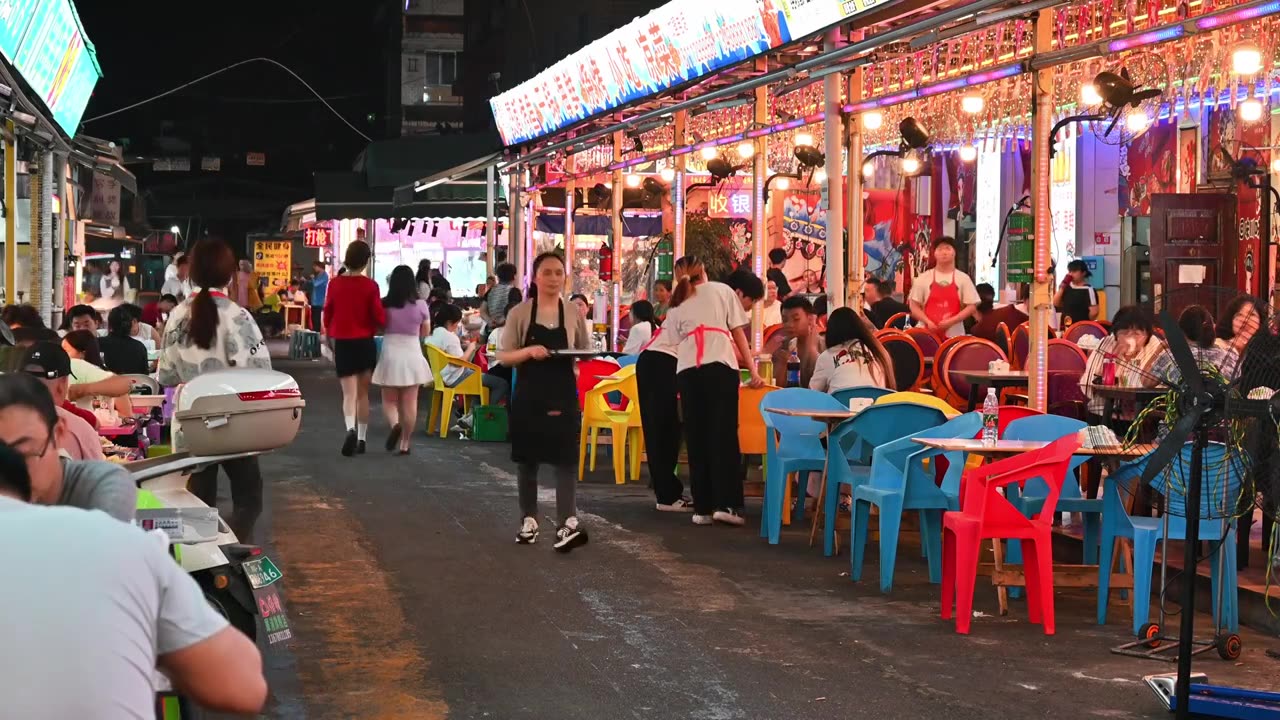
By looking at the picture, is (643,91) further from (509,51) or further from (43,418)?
(509,51)

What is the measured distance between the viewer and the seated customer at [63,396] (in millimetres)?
6031

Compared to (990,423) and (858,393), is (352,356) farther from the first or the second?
(990,423)

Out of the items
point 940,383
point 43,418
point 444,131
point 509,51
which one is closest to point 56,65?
point 940,383

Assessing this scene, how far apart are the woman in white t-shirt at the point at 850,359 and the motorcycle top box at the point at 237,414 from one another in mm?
5512

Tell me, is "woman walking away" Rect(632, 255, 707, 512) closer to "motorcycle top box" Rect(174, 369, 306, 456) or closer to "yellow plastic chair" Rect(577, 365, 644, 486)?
"yellow plastic chair" Rect(577, 365, 644, 486)

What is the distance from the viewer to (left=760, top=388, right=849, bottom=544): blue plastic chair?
11.4 meters

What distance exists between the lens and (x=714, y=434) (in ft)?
40.3

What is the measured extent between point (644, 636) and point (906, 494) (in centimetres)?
206

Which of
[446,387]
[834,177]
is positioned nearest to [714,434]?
[834,177]

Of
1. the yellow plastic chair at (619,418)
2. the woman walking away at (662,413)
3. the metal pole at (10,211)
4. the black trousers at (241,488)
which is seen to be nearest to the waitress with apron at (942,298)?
the yellow plastic chair at (619,418)

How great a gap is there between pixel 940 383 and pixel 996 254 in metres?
8.58

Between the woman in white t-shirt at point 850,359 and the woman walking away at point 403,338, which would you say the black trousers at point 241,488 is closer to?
the woman in white t-shirt at point 850,359

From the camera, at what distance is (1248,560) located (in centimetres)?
995

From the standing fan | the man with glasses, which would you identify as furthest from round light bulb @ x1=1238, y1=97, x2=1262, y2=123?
the man with glasses
